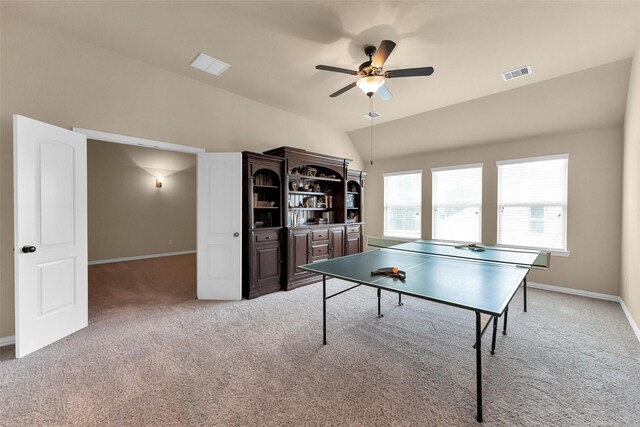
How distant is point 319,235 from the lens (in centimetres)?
486

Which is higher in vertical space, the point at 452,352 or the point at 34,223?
the point at 34,223

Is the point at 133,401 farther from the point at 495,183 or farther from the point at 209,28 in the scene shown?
the point at 495,183

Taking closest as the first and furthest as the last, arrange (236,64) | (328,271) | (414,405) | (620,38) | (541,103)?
(414,405), (328,271), (620,38), (236,64), (541,103)

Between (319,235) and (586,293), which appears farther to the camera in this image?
(319,235)

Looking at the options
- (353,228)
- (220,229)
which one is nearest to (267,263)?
(220,229)

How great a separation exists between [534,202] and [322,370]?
A: 14.8 feet

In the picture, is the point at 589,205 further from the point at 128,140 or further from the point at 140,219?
the point at 140,219

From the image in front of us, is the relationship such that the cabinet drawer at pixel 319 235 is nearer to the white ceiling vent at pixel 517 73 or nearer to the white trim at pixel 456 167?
the white trim at pixel 456 167

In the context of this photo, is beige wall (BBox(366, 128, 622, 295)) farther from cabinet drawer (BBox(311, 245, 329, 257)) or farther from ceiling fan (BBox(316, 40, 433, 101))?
cabinet drawer (BBox(311, 245, 329, 257))

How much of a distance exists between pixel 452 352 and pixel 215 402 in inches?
81.2

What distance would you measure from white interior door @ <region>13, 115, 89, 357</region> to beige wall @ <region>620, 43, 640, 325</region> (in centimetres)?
598

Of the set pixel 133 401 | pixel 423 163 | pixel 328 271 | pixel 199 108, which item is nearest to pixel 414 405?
pixel 328 271

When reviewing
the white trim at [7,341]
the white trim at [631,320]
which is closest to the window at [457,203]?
the white trim at [631,320]

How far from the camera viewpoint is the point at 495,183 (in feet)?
15.8
